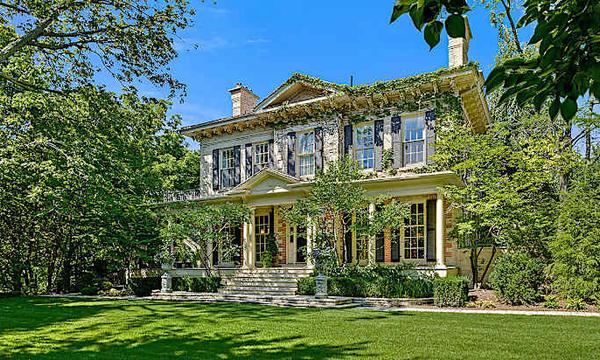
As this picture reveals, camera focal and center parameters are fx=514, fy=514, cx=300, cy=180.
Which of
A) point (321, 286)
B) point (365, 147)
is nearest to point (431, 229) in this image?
point (365, 147)

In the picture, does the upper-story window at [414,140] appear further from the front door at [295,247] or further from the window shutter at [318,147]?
the front door at [295,247]

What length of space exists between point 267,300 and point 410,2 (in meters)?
14.4

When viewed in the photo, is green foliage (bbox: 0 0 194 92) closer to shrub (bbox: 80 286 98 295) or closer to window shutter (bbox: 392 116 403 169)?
window shutter (bbox: 392 116 403 169)

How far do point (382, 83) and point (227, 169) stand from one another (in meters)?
7.90

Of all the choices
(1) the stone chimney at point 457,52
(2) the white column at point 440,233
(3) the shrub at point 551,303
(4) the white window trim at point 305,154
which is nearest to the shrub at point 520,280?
(3) the shrub at point 551,303

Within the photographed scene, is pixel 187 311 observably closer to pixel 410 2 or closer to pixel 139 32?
pixel 139 32

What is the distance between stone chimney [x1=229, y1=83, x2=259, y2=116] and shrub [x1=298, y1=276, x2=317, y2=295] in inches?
358

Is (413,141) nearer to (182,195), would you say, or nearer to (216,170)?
(216,170)

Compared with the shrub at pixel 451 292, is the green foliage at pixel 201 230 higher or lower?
higher

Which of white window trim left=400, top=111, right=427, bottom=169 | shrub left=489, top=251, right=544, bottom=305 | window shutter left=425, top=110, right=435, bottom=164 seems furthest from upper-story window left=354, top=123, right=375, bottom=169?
shrub left=489, top=251, right=544, bottom=305

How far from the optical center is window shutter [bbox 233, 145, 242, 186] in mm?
21828

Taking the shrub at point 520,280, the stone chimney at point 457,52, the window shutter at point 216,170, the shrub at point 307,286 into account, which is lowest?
the shrub at point 307,286

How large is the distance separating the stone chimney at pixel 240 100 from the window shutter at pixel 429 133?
8.42 meters

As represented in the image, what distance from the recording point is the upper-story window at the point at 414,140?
57.7 feet
